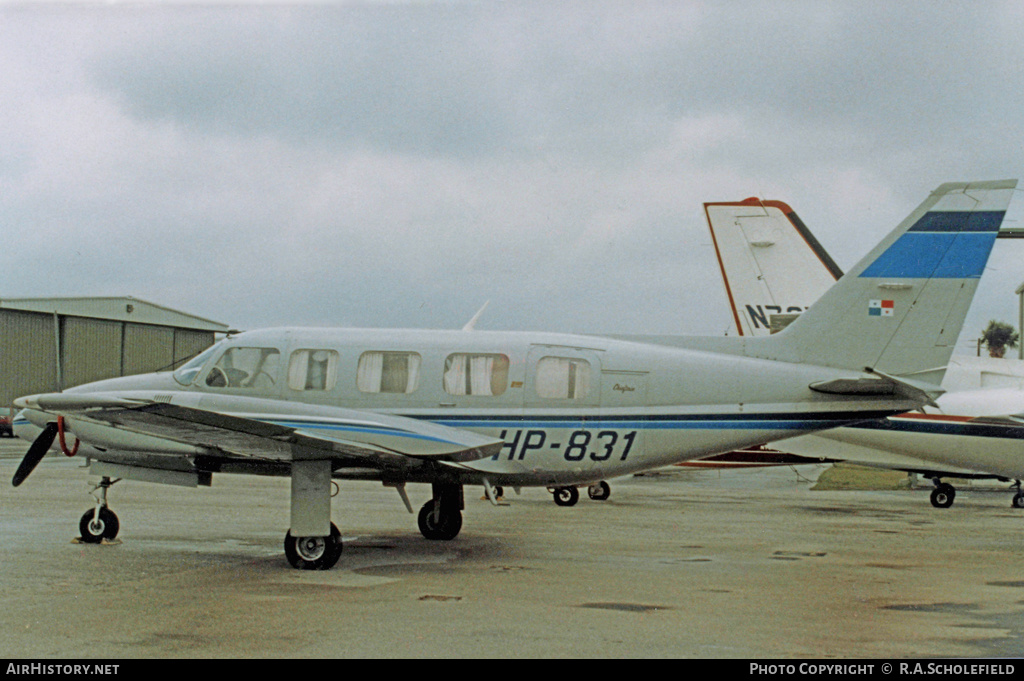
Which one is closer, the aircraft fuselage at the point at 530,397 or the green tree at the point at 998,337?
the aircraft fuselage at the point at 530,397

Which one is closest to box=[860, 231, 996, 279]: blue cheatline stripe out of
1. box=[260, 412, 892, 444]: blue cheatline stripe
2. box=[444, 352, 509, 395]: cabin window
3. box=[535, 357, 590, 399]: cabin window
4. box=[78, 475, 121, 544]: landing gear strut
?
box=[260, 412, 892, 444]: blue cheatline stripe

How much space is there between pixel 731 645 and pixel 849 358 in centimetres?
626

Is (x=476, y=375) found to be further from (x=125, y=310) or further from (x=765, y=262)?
(x=125, y=310)

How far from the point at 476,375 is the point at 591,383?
1550 mm

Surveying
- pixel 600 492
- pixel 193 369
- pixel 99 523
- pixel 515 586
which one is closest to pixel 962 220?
pixel 515 586

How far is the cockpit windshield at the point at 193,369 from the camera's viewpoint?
1270 cm

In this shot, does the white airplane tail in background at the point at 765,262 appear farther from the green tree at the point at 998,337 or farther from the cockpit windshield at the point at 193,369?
the green tree at the point at 998,337

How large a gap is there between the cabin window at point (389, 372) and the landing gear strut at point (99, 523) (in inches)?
148

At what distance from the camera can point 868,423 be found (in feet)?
59.9

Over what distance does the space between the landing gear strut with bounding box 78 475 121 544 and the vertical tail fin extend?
30.3 ft

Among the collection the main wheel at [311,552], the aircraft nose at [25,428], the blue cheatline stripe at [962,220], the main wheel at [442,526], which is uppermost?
the blue cheatline stripe at [962,220]

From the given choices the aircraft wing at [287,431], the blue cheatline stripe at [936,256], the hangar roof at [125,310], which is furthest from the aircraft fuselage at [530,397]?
the hangar roof at [125,310]

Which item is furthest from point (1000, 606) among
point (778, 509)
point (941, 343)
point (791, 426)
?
point (778, 509)
